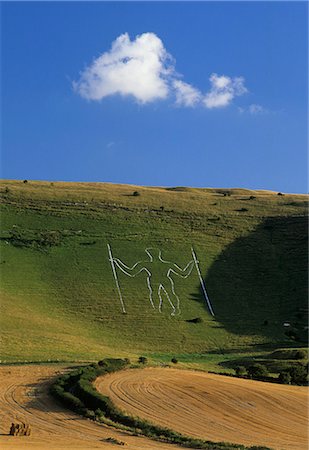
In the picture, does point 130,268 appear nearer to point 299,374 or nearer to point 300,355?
point 300,355

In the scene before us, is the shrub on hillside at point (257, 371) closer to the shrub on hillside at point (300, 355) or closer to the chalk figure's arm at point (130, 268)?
the shrub on hillside at point (300, 355)

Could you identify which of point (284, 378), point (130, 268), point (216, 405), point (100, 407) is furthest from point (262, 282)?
point (100, 407)

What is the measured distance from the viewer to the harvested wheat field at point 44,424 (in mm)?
20328

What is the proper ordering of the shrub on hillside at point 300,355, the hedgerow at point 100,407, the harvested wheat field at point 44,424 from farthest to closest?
the shrub on hillside at point 300,355 → the hedgerow at point 100,407 → the harvested wheat field at point 44,424

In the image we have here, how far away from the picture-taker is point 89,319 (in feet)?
173

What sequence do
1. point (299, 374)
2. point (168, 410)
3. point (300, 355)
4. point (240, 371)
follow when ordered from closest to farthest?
point (168, 410)
point (299, 374)
point (240, 371)
point (300, 355)

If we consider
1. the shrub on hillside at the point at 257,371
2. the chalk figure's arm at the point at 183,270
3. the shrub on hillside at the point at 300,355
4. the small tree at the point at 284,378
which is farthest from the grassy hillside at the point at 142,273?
the small tree at the point at 284,378

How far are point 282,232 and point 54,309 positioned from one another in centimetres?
3462

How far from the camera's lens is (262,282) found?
6394cm

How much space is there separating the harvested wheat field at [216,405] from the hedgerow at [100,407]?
0.77 meters

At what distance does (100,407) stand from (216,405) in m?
5.24

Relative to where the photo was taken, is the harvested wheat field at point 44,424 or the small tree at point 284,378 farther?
the small tree at point 284,378

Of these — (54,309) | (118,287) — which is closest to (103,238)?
(118,287)

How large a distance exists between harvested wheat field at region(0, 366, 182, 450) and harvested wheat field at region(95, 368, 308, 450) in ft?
7.92
